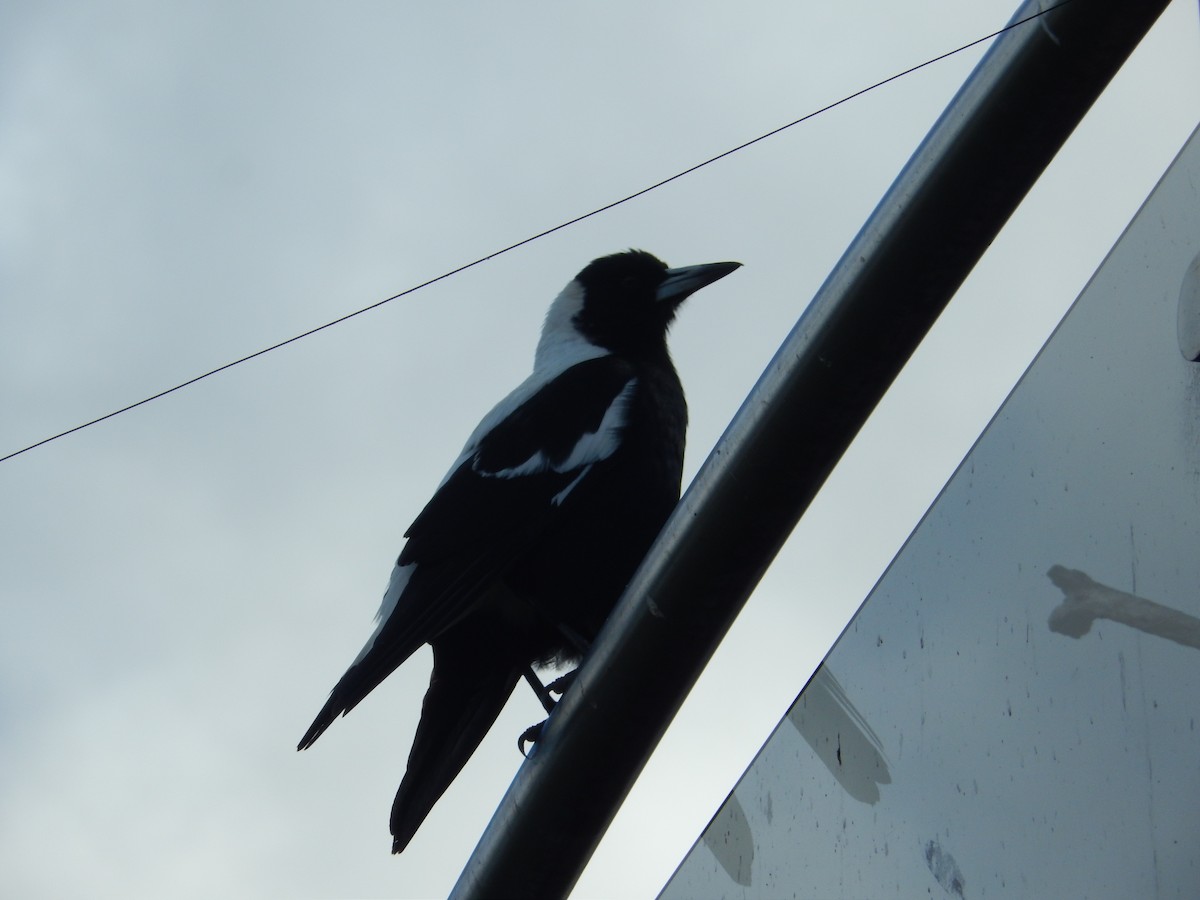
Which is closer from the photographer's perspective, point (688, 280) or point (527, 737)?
point (527, 737)

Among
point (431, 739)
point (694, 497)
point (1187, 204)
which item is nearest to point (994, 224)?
point (694, 497)

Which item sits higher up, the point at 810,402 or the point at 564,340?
the point at 810,402

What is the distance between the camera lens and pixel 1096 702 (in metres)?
1.91

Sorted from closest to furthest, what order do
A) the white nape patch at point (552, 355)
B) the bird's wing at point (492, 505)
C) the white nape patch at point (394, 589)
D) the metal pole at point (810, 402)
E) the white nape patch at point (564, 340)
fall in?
the metal pole at point (810, 402), the bird's wing at point (492, 505), the white nape patch at point (394, 589), the white nape patch at point (552, 355), the white nape patch at point (564, 340)

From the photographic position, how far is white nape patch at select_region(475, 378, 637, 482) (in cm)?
283

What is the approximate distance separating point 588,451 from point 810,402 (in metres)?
1.40

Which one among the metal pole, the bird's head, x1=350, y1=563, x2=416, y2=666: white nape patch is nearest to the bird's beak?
the bird's head

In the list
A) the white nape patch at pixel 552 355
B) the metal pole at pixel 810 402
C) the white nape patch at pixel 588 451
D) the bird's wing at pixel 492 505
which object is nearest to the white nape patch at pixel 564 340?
the white nape patch at pixel 552 355

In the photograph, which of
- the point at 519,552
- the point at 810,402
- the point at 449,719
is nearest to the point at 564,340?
the point at 519,552

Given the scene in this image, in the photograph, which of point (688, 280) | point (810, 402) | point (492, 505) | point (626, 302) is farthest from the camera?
point (626, 302)

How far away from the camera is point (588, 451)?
2.86m

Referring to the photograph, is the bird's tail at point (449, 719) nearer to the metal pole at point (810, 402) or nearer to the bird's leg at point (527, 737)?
the bird's leg at point (527, 737)

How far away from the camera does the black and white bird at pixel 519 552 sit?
2.45 meters

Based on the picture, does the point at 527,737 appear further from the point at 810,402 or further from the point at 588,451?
the point at 810,402
